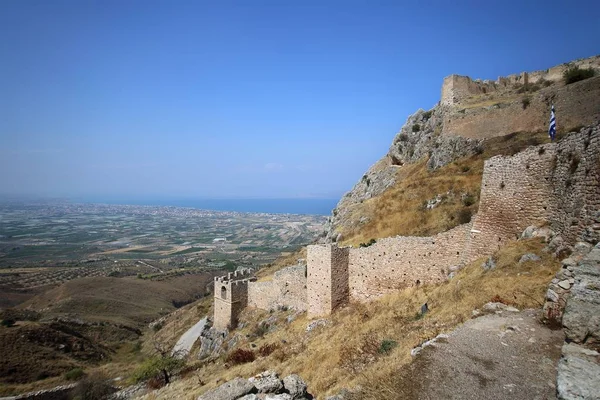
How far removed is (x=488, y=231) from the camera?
42.7ft

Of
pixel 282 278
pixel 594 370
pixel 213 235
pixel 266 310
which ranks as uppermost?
pixel 594 370

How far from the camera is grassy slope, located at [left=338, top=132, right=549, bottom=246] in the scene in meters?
20.1

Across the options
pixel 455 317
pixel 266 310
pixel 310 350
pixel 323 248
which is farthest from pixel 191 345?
pixel 455 317

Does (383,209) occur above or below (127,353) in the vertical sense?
above

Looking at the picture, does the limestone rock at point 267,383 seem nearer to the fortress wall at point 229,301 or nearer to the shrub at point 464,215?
the shrub at point 464,215

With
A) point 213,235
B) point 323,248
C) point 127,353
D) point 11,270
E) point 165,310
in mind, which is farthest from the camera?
point 213,235

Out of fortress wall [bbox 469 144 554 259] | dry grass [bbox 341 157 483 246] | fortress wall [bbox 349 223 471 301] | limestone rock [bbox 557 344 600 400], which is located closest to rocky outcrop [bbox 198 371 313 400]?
limestone rock [bbox 557 344 600 400]

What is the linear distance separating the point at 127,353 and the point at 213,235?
156747mm

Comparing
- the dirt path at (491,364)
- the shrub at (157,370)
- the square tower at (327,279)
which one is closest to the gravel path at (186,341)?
the shrub at (157,370)

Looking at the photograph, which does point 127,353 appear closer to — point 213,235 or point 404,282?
point 404,282

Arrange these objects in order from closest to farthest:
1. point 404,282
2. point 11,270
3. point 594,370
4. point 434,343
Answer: point 594,370 → point 434,343 → point 404,282 → point 11,270

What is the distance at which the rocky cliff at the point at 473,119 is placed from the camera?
22.0 meters

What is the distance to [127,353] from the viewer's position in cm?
3703

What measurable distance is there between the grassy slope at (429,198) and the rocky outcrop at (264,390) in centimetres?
1366
